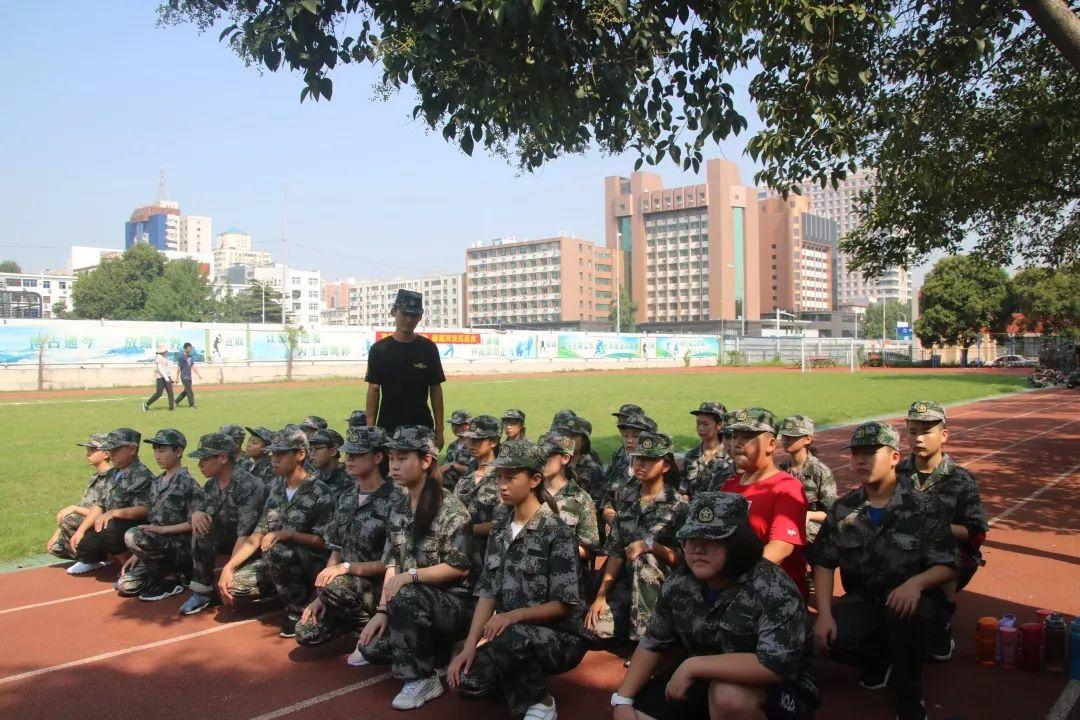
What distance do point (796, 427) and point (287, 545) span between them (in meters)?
3.59

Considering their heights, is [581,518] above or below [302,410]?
above

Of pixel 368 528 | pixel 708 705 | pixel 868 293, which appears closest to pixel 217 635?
pixel 368 528

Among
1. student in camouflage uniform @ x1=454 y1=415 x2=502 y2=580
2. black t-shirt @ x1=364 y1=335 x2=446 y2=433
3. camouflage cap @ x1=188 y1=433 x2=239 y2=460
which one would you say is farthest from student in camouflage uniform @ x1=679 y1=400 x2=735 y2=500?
camouflage cap @ x1=188 y1=433 x2=239 y2=460

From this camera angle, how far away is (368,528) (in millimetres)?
5129

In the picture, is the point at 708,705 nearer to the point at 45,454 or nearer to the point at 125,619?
the point at 125,619

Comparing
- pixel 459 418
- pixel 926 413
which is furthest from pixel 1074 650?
pixel 459 418

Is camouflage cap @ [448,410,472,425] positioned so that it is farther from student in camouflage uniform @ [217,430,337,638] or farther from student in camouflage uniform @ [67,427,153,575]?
student in camouflage uniform @ [67,427,153,575]

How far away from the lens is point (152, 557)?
6.36m

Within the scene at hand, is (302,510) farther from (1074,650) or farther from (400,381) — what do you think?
(1074,650)

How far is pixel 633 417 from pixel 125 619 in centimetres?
388

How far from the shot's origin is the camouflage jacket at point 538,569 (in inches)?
164

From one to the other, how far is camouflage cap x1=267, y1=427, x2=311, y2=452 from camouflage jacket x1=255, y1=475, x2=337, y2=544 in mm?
271

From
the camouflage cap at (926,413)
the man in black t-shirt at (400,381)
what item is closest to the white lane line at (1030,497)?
the camouflage cap at (926,413)

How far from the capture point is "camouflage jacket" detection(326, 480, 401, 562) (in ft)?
16.8
